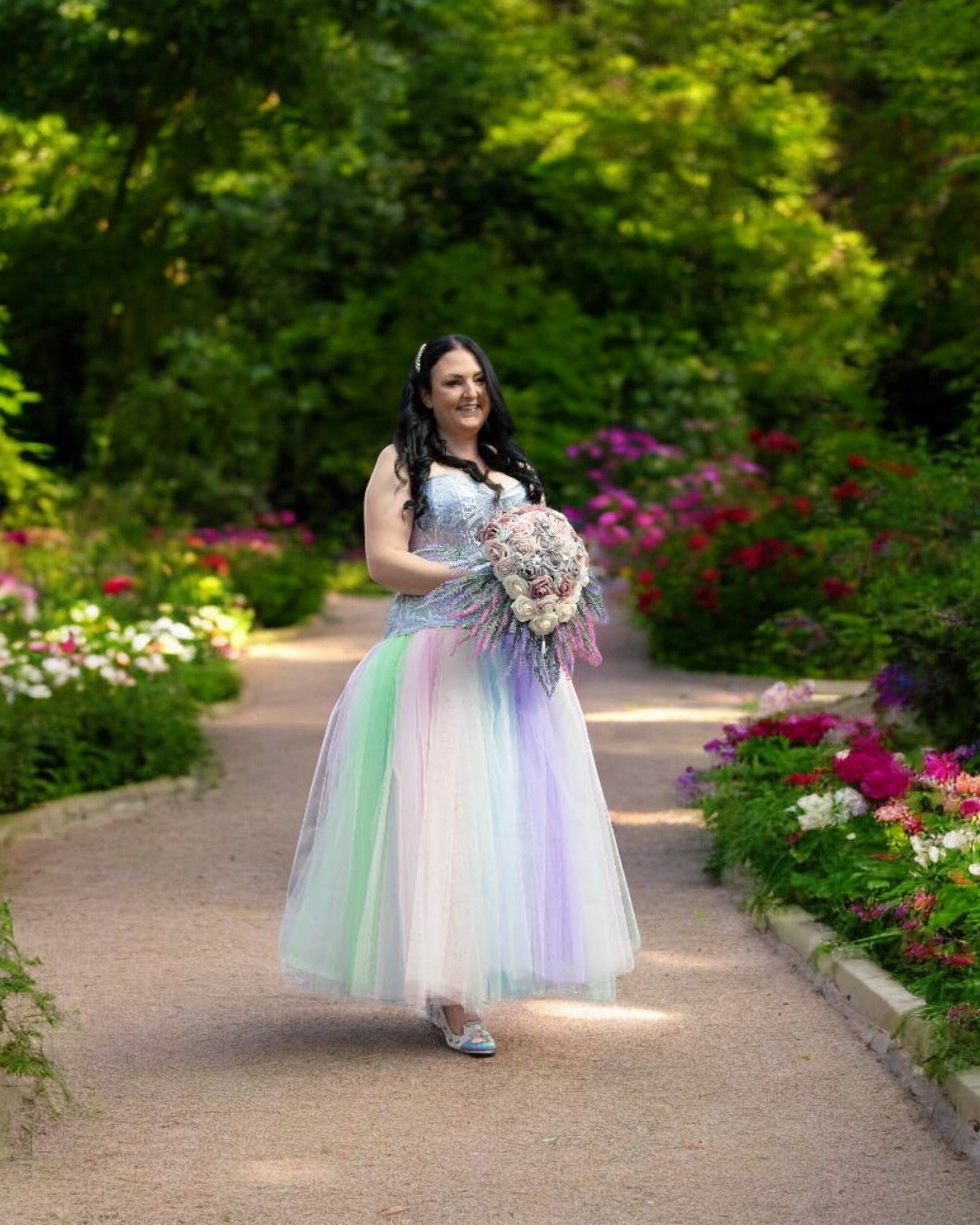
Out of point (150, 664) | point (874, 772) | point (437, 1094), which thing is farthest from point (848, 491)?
point (437, 1094)

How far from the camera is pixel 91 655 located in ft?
33.9

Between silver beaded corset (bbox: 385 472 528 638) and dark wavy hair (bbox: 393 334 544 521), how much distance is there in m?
0.03

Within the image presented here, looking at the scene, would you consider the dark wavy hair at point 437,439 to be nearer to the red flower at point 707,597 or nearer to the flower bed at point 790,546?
the flower bed at point 790,546

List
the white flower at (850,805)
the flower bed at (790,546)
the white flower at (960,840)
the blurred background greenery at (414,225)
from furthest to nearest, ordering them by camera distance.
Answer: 1. the blurred background greenery at (414,225)
2. the flower bed at (790,546)
3. the white flower at (850,805)
4. the white flower at (960,840)

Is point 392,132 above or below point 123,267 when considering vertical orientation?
above

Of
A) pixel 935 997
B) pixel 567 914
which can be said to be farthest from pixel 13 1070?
pixel 935 997

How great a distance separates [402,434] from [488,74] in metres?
20.0

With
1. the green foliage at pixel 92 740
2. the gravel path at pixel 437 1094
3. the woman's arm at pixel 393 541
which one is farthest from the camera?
the green foliage at pixel 92 740

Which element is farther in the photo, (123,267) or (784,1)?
(123,267)

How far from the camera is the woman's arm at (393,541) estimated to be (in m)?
5.31

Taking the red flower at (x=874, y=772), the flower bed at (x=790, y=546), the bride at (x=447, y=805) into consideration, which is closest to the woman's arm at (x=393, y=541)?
the bride at (x=447, y=805)

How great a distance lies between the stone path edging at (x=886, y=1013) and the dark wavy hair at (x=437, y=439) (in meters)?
1.65

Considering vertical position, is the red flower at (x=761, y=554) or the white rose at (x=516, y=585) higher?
the white rose at (x=516, y=585)

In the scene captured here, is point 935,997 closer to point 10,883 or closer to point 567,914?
point 567,914
